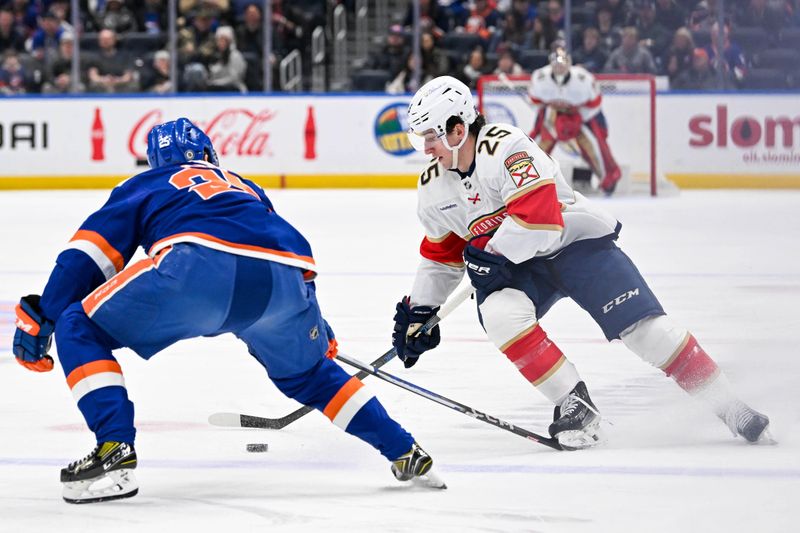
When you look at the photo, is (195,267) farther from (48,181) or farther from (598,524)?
(48,181)

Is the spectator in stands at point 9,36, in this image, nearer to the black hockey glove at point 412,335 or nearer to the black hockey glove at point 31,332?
the black hockey glove at point 412,335

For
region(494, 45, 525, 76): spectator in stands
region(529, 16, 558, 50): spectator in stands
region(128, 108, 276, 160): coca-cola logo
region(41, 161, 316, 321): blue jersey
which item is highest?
region(529, 16, 558, 50): spectator in stands

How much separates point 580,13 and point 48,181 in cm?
520

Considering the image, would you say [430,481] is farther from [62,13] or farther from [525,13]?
[62,13]

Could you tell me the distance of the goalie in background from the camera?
1263 cm

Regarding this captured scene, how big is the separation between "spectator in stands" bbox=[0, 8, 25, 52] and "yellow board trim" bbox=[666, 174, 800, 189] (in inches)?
251

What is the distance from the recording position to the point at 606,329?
13.1 feet

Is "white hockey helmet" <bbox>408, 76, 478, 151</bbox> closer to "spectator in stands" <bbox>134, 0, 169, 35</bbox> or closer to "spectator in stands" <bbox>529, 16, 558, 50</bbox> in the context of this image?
"spectator in stands" <bbox>529, 16, 558, 50</bbox>

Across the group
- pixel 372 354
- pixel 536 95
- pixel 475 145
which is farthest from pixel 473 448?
pixel 536 95

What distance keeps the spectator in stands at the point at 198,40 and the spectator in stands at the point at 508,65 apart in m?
2.70

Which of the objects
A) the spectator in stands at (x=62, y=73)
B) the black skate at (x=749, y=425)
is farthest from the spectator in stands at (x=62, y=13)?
the black skate at (x=749, y=425)

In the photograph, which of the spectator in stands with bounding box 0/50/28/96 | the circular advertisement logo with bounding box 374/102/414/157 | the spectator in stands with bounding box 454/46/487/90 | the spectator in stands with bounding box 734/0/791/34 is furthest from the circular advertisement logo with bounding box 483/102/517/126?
the spectator in stands with bounding box 0/50/28/96

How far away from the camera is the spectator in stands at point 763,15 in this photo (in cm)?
1270

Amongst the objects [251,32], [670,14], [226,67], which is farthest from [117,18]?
[670,14]
